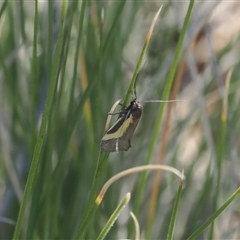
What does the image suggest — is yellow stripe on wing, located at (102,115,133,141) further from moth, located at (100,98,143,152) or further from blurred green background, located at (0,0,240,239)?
blurred green background, located at (0,0,240,239)

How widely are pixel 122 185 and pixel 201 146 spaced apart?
0.19 meters

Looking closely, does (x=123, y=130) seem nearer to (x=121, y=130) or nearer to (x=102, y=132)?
(x=121, y=130)

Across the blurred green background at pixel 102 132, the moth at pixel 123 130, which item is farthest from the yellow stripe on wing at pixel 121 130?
the blurred green background at pixel 102 132

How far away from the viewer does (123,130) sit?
48 centimetres

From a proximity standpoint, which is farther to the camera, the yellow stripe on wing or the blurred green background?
the blurred green background

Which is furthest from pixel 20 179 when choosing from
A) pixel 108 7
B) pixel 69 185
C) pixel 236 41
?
pixel 236 41

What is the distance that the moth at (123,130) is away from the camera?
17.2 inches

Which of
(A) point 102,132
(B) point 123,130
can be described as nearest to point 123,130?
(B) point 123,130

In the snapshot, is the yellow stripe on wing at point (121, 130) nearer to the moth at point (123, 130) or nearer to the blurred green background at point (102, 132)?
the moth at point (123, 130)

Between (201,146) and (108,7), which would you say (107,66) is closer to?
(108,7)

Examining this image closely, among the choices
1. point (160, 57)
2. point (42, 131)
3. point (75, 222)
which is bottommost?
point (75, 222)

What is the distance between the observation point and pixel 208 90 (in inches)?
37.0

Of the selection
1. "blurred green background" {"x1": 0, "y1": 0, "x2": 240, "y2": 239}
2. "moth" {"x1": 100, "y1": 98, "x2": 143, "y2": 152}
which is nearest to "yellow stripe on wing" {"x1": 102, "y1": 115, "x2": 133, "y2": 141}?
"moth" {"x1": 100, "y1": 98, "x2": 143, "y2": 152}

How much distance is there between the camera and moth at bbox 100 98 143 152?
438mm
